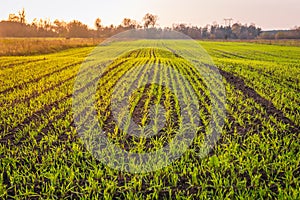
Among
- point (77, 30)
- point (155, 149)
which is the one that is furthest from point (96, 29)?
point (155, 149)

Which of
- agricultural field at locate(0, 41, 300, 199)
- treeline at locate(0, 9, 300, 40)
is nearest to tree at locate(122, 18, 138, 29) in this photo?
treeline at locate(0, 9, 300, 40)

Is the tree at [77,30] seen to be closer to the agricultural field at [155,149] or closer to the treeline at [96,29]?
the treeline at [96,29]

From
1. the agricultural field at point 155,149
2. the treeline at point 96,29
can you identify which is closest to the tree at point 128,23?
the treeline at point 96,29

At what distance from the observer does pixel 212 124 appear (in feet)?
19.0

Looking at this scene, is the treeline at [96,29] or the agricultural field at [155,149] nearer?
the agricultural field at [155,149]

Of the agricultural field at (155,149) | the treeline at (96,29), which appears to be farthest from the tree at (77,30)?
the agricultural field at (155,149)

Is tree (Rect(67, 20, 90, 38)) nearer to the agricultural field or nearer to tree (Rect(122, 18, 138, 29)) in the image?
tree (Rect(122, 18, 138, 29))

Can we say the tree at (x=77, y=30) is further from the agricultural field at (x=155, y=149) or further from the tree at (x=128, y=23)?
the agricultural field at (x=155, y=149)

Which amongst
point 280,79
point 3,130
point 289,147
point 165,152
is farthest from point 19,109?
point 280,79

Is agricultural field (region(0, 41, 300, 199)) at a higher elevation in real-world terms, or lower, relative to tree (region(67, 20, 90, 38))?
lower

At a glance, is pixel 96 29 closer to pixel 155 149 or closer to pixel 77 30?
pixel 77 30

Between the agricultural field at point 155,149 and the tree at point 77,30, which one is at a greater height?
the tree at point 77,30

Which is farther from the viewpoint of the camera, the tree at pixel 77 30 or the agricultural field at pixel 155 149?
the tree at pixel 77 30

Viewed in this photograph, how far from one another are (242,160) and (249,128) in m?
1.54
